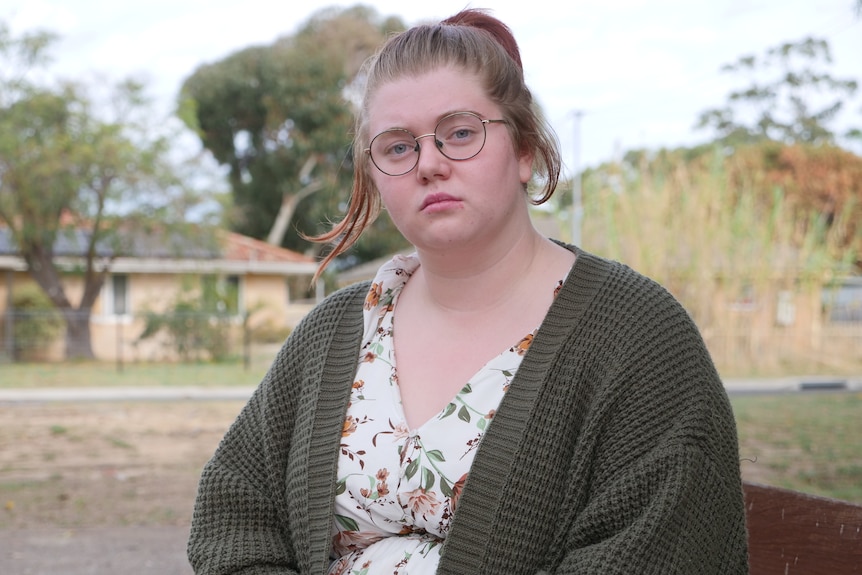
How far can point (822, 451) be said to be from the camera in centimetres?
778

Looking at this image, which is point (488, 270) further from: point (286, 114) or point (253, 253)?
point (286, 114)

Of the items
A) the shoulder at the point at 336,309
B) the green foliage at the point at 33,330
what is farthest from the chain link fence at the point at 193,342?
the shoulder at the point at 336,309

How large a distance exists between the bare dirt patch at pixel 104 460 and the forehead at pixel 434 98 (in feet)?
14.9

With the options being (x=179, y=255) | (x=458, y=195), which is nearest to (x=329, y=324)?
(x=458, y=195)

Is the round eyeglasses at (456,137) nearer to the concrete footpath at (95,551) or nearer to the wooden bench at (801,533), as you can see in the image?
the wooden bench at (801,533)

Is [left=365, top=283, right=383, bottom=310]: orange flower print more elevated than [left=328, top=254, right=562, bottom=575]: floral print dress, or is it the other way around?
[left=365, top=283, right=383, bottom=310]: orange flower print

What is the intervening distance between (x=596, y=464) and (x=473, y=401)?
0.26 meters

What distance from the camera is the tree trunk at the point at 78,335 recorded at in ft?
66.0

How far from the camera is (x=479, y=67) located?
1637 mm

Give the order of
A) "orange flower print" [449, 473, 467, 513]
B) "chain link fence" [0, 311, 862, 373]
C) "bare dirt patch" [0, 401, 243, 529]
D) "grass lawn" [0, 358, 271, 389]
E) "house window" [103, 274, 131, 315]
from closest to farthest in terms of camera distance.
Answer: "orange flower print" [449, 473, 467, 513] → "bare dirt patch" [0, 401, 243, 529] → "grass lawn" [0, 358, 271, 389] → "chain link fence" [0, 311, 862, 373] → "house window" [103, 274, 131, 315]

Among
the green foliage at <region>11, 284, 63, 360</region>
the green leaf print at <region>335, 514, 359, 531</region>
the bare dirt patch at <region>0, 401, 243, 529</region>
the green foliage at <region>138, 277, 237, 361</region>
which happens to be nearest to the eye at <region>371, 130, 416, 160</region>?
the green leaf print at <region>335, 514, 359, 531</region>

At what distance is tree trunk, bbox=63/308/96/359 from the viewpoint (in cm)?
2012

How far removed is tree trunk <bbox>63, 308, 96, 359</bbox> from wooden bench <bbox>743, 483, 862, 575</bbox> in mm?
20137

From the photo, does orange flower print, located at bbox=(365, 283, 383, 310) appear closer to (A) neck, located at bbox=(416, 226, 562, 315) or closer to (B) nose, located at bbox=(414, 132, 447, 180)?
(A) neck, located at bbox=(416, 226, 562, 315)
